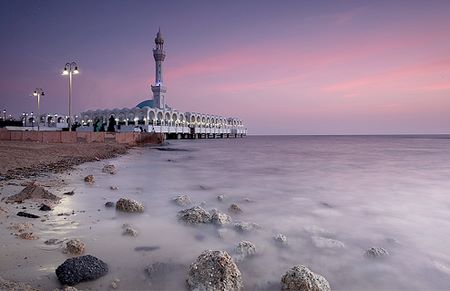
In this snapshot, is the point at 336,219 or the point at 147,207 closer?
the point at 336,219

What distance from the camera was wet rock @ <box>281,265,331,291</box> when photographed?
3.09 m

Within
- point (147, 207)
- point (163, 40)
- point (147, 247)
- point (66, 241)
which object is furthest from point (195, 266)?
point (163, 40)

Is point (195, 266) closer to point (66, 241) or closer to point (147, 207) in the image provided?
point (66, 241)

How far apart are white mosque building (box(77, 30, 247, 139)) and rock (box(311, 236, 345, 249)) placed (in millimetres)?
68070

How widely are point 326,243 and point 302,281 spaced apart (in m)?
1.85

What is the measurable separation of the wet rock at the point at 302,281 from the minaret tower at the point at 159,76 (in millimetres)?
100846

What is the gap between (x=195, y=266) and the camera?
3213 mm

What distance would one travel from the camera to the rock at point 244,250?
13.4 ft

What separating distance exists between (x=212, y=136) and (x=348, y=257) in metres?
117

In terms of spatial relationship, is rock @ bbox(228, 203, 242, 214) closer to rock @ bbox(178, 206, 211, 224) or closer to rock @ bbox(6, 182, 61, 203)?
rock @ bbox(178, 206, 211, 224)

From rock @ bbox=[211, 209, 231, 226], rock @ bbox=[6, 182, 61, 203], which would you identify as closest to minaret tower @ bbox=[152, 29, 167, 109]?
rock @ bbox=[6, 182, 61, 203]

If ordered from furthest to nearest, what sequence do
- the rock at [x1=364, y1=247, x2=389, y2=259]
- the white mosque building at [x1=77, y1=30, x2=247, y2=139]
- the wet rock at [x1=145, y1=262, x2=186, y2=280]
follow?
the white mosque building at [x1=77, y1=30, x2=247, y2=139] < the rock at [x1=364, y1=247, x2=389, y2=259] < the wet rock at [x1=145, y1=262, x2=186, y2=280]

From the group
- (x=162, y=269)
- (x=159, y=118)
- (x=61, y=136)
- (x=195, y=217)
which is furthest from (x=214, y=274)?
(x=159, y=118)

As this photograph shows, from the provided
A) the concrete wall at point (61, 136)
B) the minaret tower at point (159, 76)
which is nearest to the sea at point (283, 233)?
the concrete wall at point (61, 136)
